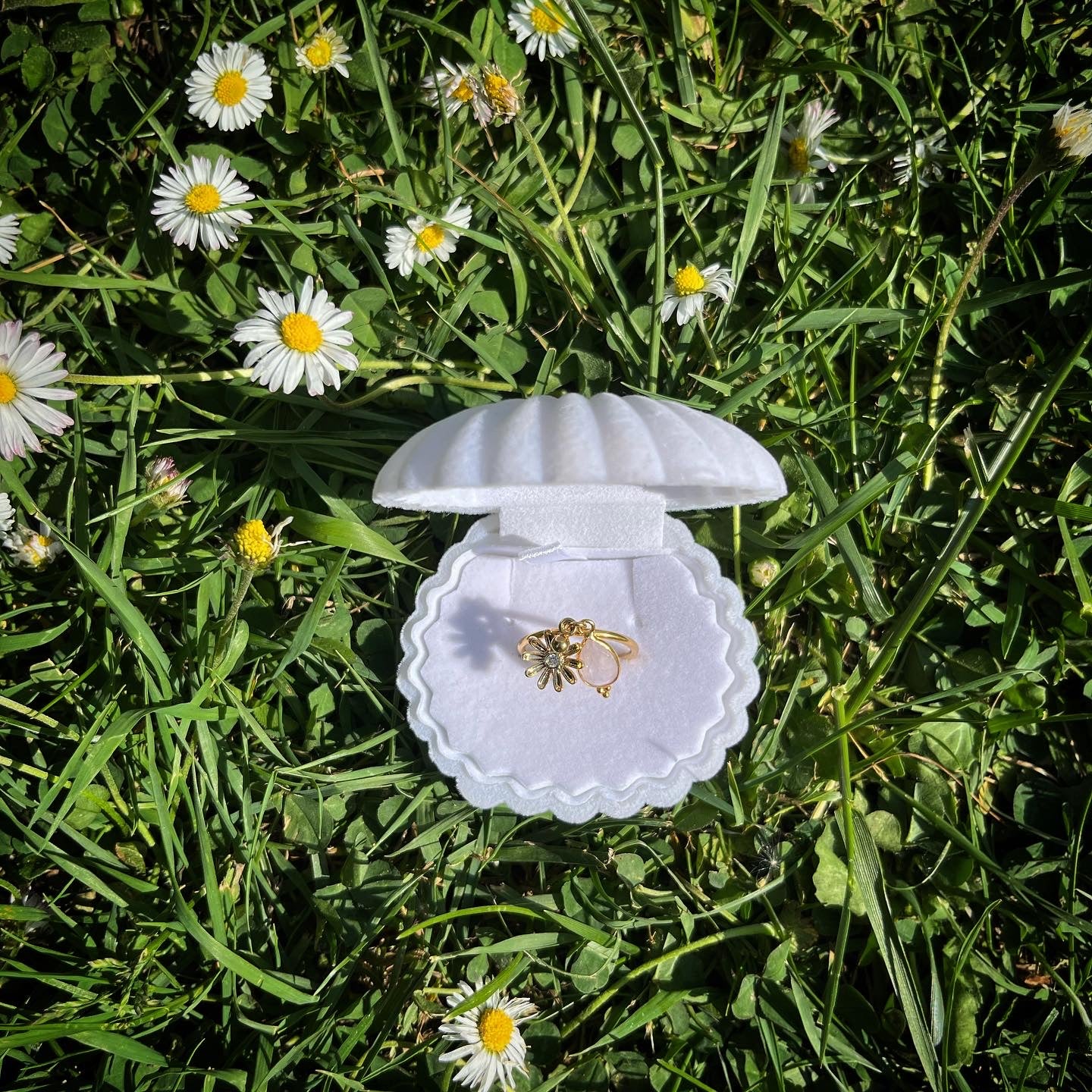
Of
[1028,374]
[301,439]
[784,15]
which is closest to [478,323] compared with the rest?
[301,439]

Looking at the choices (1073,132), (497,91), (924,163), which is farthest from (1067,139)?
(497,91)

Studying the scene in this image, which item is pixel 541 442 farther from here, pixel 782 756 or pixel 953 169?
pixel 953 169

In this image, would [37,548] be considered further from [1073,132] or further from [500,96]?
[1073,132]

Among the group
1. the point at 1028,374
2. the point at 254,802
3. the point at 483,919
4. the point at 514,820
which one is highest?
the point at 1028,374

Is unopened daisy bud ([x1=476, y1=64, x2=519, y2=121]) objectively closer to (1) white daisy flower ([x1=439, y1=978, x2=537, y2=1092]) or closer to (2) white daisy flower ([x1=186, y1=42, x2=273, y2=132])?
(2) white daisy flower ([x1=186, y1=42, x2=273, y2=132])

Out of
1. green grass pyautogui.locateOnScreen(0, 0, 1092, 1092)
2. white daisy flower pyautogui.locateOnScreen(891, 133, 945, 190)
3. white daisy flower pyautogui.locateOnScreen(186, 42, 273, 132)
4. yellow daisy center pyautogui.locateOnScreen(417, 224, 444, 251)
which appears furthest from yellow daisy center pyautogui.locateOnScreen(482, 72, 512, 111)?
white daisy flower pyautogui.locateOnScreen(891, 133, 945, 190)

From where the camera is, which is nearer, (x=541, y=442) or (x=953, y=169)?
(x=541, y=442)

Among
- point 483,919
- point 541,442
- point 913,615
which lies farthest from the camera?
point 483,919
